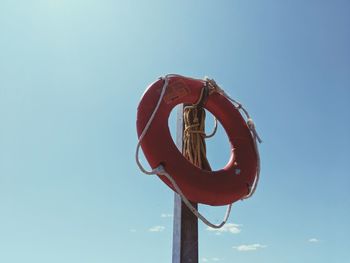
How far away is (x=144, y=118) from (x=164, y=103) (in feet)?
0.55

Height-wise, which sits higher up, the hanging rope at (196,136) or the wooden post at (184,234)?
the hanging rope at (196,136)

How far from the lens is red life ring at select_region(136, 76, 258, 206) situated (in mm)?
1701

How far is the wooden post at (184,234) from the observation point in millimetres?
1694

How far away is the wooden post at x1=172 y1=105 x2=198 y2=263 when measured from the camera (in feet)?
5.56

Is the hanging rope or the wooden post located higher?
the hanging rope

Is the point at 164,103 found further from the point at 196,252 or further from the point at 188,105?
the point at 196,252

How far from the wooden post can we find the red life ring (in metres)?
0.11

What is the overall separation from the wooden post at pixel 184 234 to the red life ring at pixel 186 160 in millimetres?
110

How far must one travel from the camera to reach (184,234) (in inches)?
68.0

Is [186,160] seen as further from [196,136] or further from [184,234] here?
[184,234]

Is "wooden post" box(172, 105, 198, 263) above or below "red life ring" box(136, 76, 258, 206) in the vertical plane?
below

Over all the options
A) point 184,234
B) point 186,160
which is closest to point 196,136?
point 186,160

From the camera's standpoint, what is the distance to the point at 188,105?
2.09m

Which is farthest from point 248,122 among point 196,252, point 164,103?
point 196,252
